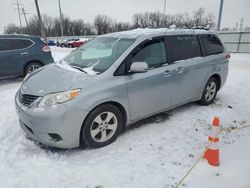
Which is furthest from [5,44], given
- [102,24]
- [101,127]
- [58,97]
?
[102,24]

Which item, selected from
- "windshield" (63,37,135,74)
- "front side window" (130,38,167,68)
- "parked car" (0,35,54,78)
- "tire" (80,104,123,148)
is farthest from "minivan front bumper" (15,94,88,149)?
"parked car" (0,35,54,78)

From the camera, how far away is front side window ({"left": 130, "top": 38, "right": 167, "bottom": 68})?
3365 mm

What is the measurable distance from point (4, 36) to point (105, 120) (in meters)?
5.78

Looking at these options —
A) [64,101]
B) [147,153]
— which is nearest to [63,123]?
[64,101]

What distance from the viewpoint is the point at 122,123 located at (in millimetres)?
3262

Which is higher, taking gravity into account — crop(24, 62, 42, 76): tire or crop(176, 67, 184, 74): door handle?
crop(176, 67, 184, 74): door handle

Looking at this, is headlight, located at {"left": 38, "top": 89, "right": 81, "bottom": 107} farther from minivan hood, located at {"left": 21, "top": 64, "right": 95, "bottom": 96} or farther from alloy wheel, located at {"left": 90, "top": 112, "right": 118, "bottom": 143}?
alloy wheel, located at {"left": 90, "top": 112, "right": 118, "bottom": 143}

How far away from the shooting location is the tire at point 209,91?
15.4ft

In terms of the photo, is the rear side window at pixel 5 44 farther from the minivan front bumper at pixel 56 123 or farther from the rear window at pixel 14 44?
the minivan front bumper at pixel 56 123

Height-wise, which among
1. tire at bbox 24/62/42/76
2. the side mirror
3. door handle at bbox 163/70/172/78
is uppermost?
the side mirror

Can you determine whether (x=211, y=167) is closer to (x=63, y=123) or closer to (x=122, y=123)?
(x=122, y=123)

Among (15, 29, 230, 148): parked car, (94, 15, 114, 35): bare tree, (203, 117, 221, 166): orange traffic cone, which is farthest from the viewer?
(94, 15, 114, 35): bare tree

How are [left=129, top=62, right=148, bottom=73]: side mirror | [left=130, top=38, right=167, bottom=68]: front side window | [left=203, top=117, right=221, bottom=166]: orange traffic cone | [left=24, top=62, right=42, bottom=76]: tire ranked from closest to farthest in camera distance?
[left=203, top=117, right=221, bottom=166]: orange traffic cone, [left=129, top=62, right=148, bottom=73]: side mirror, [left=130, top=38, right=167, bottom=68]: front side window, [left=24, top=62, right=42, bottom=76]: tire

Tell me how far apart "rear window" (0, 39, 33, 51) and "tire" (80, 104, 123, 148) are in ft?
17.8
